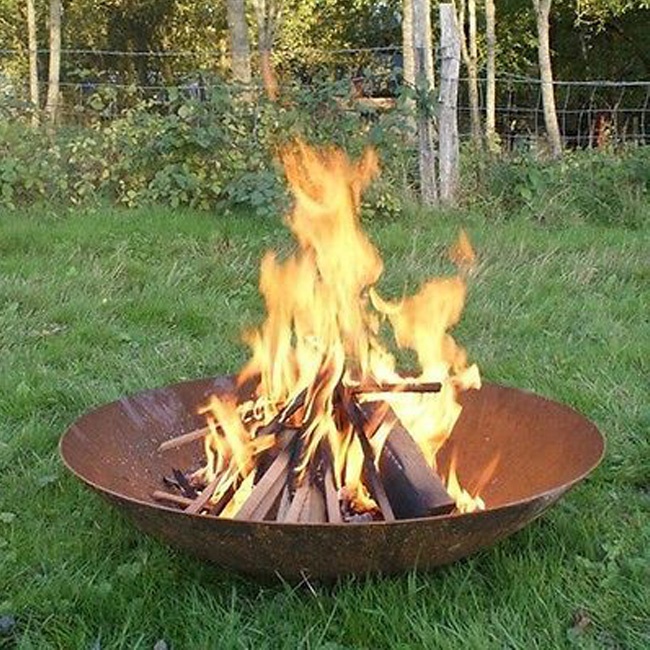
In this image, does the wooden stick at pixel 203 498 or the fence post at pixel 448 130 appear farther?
the fence post at pixel 448 130

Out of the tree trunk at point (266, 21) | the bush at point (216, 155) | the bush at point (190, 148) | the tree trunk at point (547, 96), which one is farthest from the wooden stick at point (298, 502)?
the tree trunk at point (266, 21)

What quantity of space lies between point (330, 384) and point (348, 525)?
2.01 feet

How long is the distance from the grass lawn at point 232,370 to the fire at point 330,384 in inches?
10.3

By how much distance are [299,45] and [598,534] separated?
1869 centimetres

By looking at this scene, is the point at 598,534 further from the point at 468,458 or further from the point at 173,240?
the point at 173,240

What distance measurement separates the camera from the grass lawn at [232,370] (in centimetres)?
226

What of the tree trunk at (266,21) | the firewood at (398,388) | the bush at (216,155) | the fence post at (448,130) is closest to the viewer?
the firewood at (398,388)

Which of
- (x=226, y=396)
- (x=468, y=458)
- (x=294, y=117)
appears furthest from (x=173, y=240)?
(x=468, y=458)

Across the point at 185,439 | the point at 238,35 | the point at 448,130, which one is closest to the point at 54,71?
the point at 238,35

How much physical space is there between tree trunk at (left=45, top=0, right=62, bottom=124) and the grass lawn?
1.72 metres

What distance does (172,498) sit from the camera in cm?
261

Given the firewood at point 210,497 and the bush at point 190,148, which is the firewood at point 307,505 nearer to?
the firewood at point 210,497

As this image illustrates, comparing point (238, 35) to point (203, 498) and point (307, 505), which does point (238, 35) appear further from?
point (307, 505)

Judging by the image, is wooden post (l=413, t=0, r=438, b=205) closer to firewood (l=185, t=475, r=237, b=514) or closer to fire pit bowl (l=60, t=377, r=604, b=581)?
fire pit bowl (l=60, t=377, r=604, b=581)
